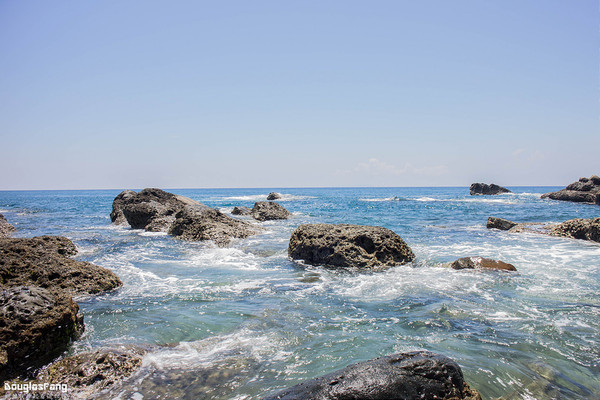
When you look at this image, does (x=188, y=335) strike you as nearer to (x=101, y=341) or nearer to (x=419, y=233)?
(x=101, y=341)

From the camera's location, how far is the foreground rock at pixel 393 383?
2986 mm

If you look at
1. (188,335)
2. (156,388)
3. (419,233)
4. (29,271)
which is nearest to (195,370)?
(156,388)

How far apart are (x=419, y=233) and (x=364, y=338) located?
13.3m

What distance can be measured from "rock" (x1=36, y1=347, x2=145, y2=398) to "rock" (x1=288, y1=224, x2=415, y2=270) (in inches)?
261

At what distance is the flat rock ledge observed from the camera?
14.0 meters

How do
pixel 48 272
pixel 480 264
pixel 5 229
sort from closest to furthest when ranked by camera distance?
pixel 48 272, pixel 480 264, pixel 5 229

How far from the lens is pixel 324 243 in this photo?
34.4 ft

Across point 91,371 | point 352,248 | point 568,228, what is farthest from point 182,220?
point 568,228

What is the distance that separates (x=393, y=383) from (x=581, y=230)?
15890 mm

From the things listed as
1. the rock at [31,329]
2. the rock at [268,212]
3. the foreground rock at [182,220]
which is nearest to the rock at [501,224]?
the foreground rock at [182,220]

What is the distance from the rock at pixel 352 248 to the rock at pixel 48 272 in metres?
5.20

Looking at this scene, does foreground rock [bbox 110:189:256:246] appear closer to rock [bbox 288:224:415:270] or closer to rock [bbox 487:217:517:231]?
rock [bbox 288:224:415:270]

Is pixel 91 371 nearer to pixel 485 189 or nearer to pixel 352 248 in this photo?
pixel 352 248

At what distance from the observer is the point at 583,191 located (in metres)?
47.3
